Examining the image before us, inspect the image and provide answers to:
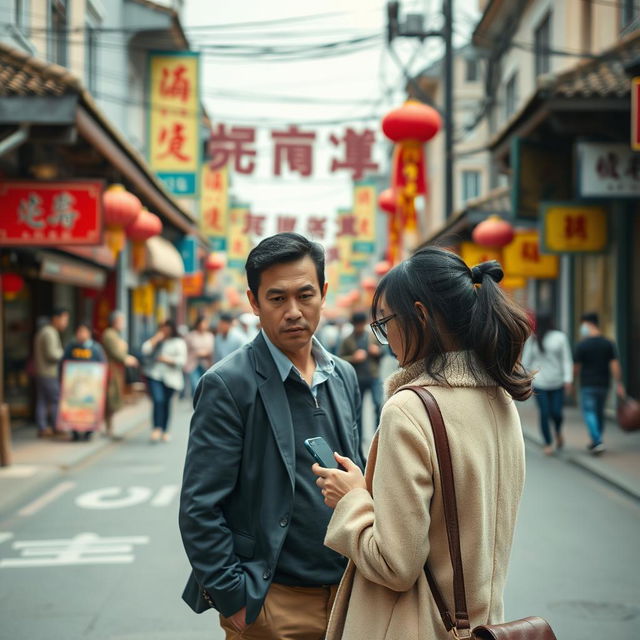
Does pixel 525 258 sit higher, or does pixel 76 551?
pixel 525 258

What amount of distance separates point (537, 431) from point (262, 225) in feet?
67.8

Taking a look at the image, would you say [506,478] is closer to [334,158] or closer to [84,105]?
[84,105]

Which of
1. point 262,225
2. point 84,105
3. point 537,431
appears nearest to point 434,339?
point 84,105

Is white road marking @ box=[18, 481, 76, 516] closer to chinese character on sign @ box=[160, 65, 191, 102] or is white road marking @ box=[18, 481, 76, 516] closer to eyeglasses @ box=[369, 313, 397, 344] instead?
eyeglasses @ box=[369, 313, 397, 344]

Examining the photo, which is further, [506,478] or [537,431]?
[537,431]

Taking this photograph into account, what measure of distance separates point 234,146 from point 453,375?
58.4 feet

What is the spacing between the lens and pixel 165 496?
886cm

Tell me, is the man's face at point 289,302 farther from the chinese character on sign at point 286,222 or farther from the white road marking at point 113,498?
the chinese character on sign at point 286,222

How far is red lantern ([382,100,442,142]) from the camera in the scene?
39.5 ft

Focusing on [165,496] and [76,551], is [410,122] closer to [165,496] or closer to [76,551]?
[165,496]

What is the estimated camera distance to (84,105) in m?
10.2

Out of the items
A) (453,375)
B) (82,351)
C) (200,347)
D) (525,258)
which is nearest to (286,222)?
(200,347)

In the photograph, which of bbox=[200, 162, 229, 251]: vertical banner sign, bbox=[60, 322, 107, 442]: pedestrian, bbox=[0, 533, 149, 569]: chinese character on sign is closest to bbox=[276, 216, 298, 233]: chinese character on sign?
bbox=[200, 162, 229, 251]: vertical banner sign

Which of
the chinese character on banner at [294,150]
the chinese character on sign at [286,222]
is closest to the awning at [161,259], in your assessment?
the chinese character on banner at [294,150]
